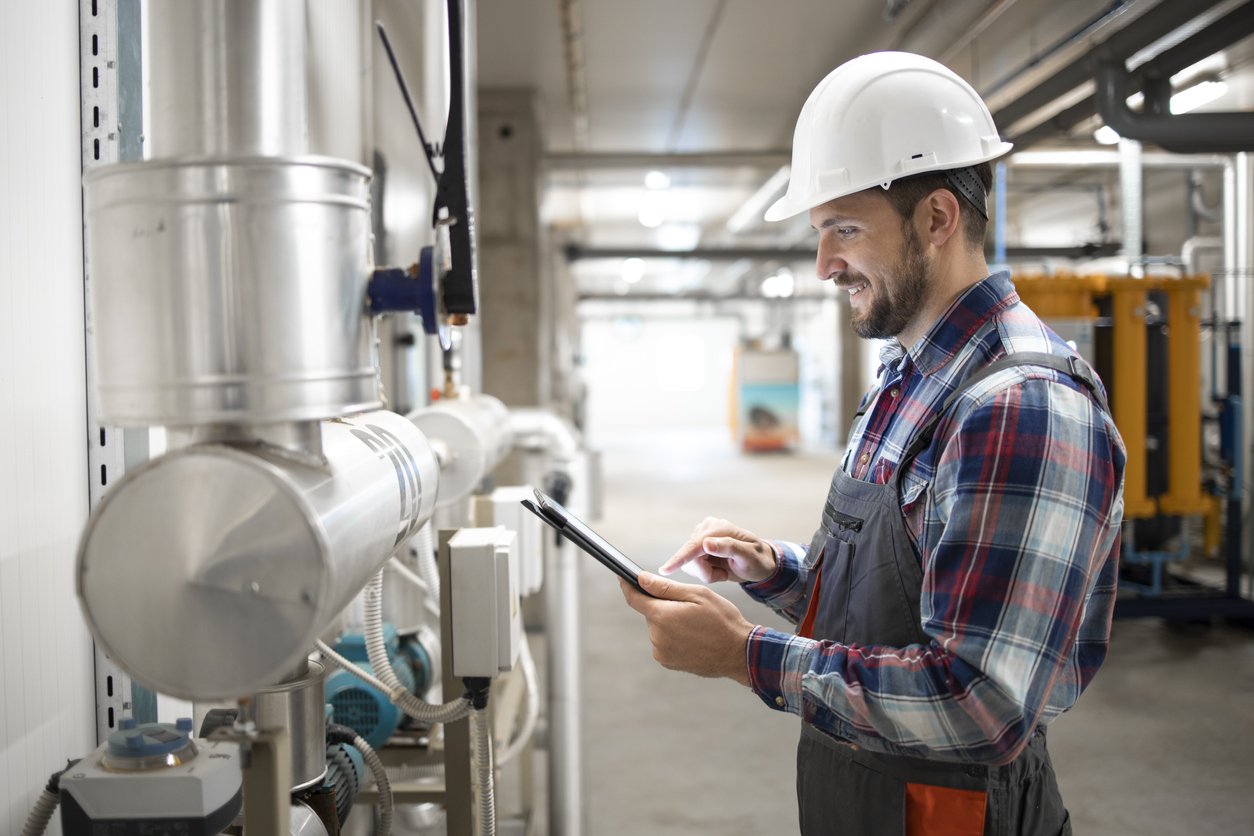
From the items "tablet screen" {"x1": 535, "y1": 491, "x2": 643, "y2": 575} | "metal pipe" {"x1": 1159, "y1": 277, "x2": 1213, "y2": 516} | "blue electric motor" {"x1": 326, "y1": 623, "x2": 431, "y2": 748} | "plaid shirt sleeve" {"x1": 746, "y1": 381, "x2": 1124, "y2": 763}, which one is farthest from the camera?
"metal pipe" {"x1": 1159, "y1": 277, "x2": 1213, "y2": 516}

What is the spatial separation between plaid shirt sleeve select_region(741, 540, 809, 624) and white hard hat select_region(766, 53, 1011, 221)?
521 mm

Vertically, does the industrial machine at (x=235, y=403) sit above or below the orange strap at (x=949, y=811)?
above

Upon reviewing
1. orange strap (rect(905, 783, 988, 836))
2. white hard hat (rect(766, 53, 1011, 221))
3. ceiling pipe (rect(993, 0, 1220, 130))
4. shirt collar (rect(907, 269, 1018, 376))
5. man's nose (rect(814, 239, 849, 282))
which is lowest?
orange strap (rect(905, 783, 988, 836))

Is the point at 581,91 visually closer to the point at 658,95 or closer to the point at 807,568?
the point at 658,95

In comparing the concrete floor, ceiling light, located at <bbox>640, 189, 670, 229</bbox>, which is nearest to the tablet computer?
the concrete floor

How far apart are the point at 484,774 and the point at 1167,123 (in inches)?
155

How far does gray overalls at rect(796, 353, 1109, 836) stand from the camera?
3.02ft

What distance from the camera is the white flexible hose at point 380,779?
1.21 metres

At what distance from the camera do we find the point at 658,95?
5.34 metres

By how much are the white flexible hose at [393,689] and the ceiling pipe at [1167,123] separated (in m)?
3.64

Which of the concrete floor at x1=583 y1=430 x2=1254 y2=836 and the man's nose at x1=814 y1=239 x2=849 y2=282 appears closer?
the man's nose at x1=814 y1=239 x2=849 y2=282

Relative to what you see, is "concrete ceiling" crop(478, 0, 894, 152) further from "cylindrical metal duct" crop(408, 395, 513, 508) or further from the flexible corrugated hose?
the flexible corrugated hose

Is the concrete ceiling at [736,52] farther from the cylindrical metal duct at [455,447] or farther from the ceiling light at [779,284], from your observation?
the ceiling light at [779,284]

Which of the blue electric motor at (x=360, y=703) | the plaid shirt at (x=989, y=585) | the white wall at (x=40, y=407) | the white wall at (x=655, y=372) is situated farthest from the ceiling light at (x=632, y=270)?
A: the plaid shirt at (x=989, y=585)
